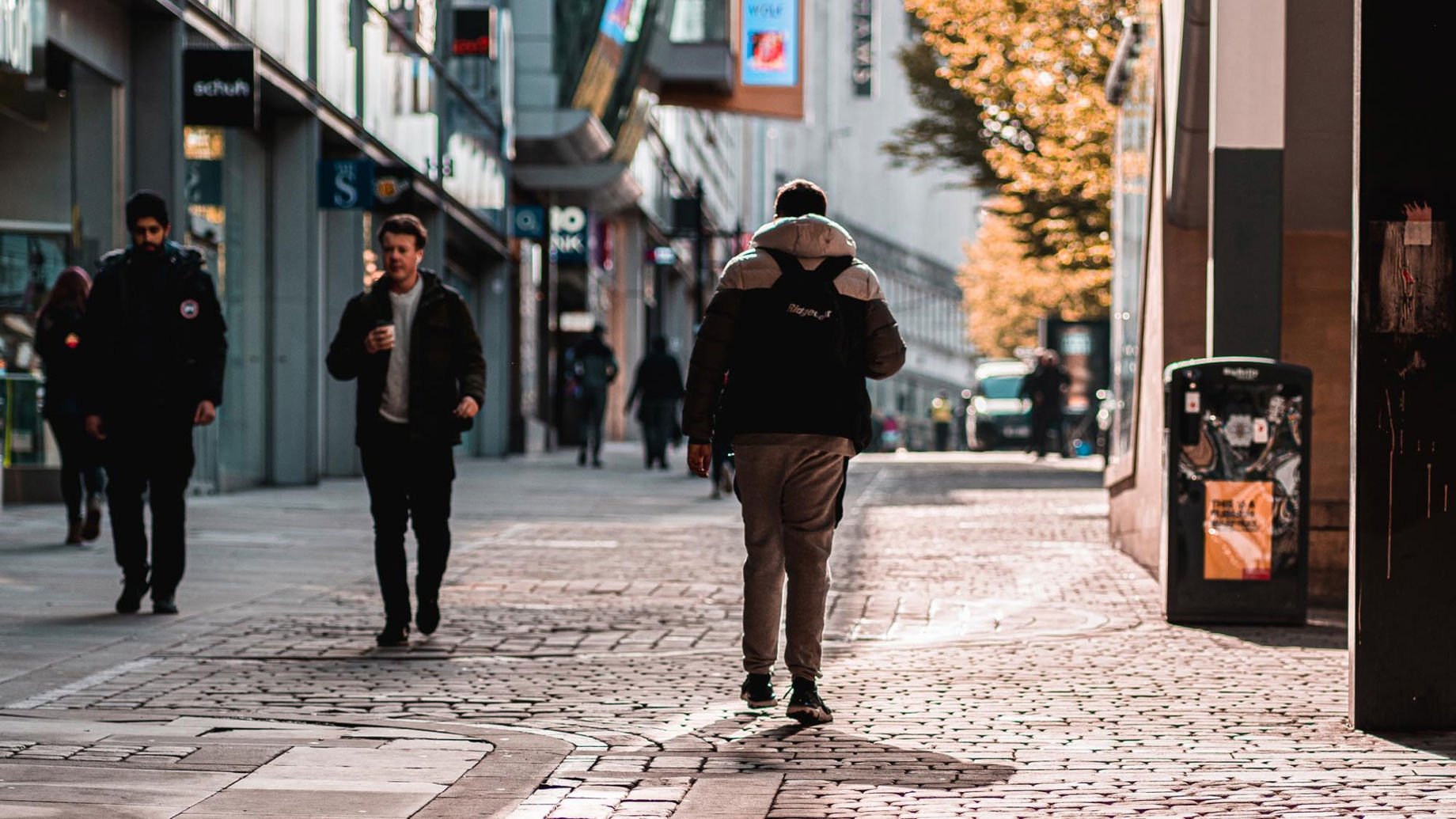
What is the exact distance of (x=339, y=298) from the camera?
22.7 metres

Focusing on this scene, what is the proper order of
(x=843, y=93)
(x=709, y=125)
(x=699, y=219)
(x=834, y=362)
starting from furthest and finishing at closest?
(x=843, y=93) → (x=709, y=125) → (x=699, y=219) → (x=834, y=362)

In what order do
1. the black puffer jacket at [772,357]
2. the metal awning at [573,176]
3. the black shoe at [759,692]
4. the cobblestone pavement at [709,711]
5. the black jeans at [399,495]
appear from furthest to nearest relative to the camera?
1. the metal awning at [573,176]
2. the black jeans at [399,495]
3. the black shoe at [759,692]
4. the black puffer jacket at [772,357]
5. the cobblestone pavement at [709,711]

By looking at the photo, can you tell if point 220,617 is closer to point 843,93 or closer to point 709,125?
point 709,125

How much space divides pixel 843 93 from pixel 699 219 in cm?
8391

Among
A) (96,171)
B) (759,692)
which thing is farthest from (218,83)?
(759,692)

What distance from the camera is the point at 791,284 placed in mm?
6988

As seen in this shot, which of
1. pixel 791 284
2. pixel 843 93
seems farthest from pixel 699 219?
pixel 843 93

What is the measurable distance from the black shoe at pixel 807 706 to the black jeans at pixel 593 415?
67.5ft

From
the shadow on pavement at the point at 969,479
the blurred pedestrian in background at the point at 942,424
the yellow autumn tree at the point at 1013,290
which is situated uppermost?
the yellow autumn tree at the point at 1013,290

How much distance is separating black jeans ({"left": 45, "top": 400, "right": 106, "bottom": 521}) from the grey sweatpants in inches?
263

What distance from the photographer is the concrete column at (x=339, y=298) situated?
22.8m

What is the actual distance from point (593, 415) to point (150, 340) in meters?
18.6

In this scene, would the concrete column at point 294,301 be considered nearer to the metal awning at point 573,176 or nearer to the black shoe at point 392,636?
the black shoe at point 392,636

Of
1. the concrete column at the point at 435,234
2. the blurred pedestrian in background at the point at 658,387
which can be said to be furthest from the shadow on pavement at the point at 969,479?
the concrete column at the point at 435,234
